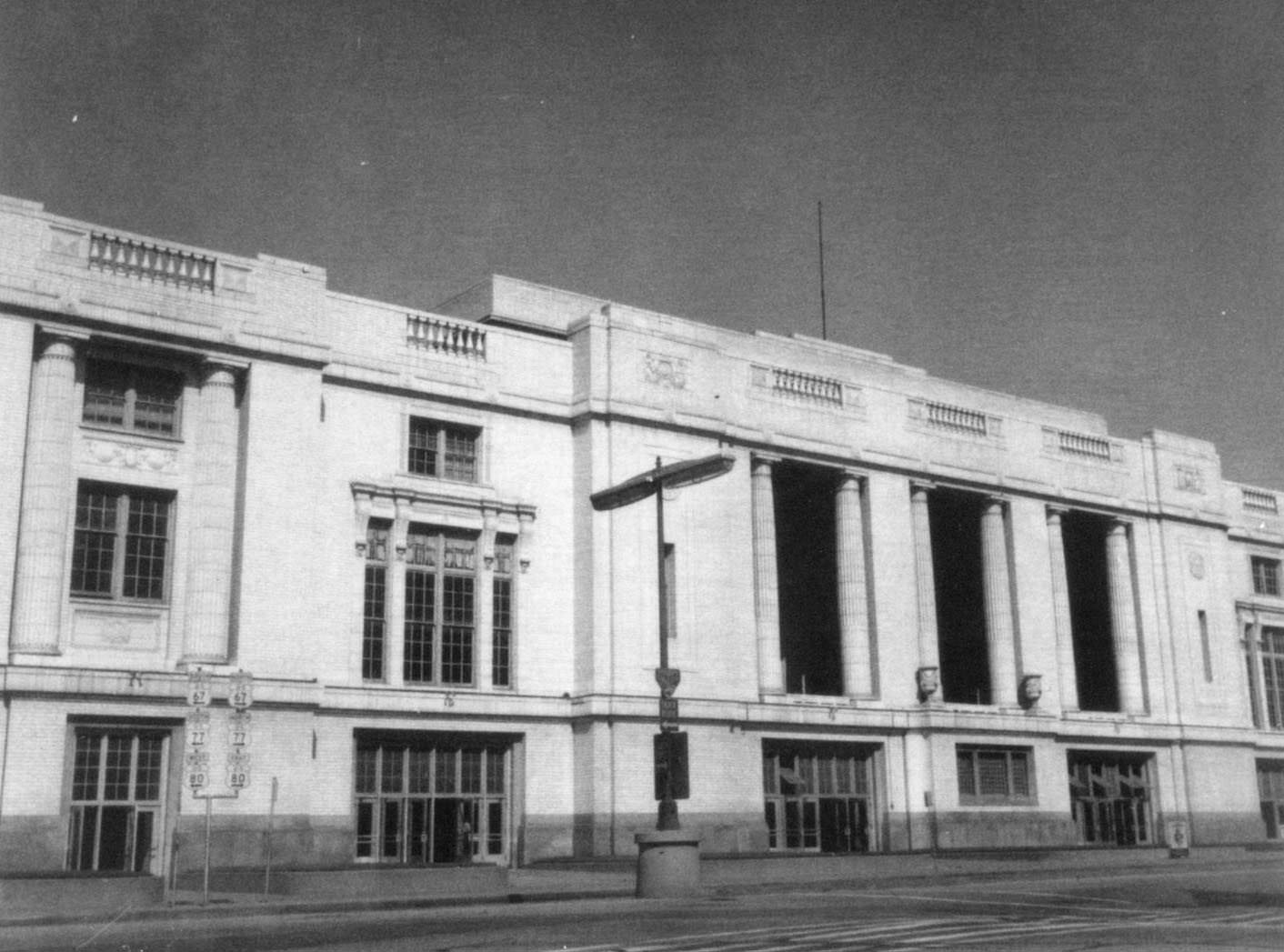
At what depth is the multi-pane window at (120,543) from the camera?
3450 centimetres

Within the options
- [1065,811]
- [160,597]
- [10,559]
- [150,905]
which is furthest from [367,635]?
[1065,811]

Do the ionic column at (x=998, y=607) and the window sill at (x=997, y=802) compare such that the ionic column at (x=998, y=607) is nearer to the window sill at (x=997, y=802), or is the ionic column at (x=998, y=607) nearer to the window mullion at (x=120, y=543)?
the window sill at (x=997, y=802)

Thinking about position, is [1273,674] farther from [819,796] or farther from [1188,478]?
[819,796]

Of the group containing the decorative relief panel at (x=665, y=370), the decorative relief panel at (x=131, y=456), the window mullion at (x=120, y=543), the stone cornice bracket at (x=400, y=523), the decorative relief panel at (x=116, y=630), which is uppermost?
the decorative relief panel at (x=665, y=370)

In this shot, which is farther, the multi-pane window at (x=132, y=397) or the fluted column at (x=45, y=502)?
the multi-pane window at (x=132, y=397)

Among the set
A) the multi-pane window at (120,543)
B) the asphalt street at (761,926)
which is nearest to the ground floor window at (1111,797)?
the asphalt street at (761,926)

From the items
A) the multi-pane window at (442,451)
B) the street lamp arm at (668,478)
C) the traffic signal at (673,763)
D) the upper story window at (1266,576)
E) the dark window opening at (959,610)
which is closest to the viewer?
the traffic signal at (673,763)

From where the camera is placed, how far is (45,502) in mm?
33500

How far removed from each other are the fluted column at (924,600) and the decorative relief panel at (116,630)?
24.3m

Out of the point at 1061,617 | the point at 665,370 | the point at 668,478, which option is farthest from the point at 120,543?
the point at 1061,617

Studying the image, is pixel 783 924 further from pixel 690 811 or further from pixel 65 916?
pixel 690 811

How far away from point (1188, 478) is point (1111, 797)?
1324 cm

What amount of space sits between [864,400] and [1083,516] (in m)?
11.8

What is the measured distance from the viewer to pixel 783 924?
22.5 metres
